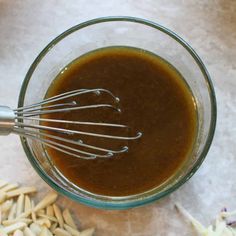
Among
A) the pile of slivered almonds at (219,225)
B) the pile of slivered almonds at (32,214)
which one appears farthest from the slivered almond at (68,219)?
the pile of slivered almonds at (219,225)

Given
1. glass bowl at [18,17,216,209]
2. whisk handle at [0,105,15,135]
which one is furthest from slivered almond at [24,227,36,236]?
whisk handle at [0,105,15,135]

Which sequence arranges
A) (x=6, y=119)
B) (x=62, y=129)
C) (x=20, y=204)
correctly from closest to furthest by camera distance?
(x=6, y=119) < (x=62, y=129) < (x=20, y=204)

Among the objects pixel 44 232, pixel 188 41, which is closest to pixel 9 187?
pixel 44 232

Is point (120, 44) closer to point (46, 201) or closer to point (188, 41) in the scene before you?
point (188, 41)

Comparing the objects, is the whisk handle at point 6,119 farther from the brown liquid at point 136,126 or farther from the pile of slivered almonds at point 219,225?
the pile of slivered almonds at point 219,225

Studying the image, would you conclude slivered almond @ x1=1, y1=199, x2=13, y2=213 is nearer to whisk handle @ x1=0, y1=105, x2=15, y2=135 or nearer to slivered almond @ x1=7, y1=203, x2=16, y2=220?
slivered almond @ x1=7, y1=203, x2=16, y2=220

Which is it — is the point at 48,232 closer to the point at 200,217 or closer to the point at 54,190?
the point at 54,190
